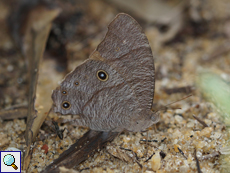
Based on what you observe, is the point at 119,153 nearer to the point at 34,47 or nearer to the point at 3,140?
the point at 3,140

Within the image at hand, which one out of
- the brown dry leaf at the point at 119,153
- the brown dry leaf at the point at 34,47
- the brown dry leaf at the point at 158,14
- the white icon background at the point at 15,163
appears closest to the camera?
the white icon background at the point at 15,163

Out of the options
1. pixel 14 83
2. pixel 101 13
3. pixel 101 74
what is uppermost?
pixel 101 13

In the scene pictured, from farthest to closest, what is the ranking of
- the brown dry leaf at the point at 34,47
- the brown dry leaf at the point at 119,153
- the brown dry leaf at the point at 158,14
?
the brown dry leaf at the point at 158,14 < the brown dry leaf at the point at 34,47 < the brown dry leaf at the point at 119,153

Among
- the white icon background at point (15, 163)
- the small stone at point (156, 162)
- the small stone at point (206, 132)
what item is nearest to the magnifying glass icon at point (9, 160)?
the white icon background at point (15, 163)

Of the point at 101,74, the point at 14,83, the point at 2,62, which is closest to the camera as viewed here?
the point at 101,74

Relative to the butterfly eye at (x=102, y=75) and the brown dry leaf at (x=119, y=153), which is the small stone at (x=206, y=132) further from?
the butterfly eye at (x=102, y=75)

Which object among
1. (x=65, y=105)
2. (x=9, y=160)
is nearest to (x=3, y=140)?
(x=9, y=160)

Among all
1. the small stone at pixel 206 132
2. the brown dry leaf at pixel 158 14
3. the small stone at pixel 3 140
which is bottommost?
the small stone at pixel 206 132

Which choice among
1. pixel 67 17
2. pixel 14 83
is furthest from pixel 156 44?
pixel 14 83

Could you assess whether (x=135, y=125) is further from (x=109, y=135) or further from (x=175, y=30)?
(x=175, y=30)
